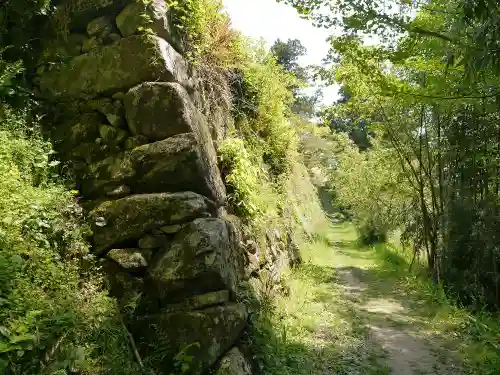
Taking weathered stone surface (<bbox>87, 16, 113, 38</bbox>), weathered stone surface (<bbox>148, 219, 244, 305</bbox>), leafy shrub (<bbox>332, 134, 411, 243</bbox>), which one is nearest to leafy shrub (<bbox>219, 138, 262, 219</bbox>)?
weathered stone surface (<bbox>148, 219, 244, 305</bbox>)

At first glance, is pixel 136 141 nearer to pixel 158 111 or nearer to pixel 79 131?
pixel 158 111

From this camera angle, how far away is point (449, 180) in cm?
1023

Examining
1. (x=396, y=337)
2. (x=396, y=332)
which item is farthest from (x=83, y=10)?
(x=396, y=332)

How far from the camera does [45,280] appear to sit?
13.6ft

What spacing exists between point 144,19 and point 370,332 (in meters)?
6.30

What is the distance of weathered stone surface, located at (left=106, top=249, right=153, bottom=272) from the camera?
4.81 m

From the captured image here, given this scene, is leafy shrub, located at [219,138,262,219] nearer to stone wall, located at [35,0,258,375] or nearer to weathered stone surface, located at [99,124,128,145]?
stone wall, located at [35,0,258,375]

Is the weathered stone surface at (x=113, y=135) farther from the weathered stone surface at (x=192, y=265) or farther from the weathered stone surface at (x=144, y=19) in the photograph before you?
the weathered stone surface at (x=192, y=265)

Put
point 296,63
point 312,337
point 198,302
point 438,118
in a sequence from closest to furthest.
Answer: point 198,302 → point 312,337 → point 438,118 → point 296,63

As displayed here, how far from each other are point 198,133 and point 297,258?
6.62m

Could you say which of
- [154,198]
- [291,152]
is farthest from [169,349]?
[291,152]

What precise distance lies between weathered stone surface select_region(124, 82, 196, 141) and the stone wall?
0.04 ft

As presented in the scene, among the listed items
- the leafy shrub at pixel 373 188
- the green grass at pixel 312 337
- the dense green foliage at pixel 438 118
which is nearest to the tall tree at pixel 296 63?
the leafy shrub at pixel 373 188

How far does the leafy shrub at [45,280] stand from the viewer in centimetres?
342
